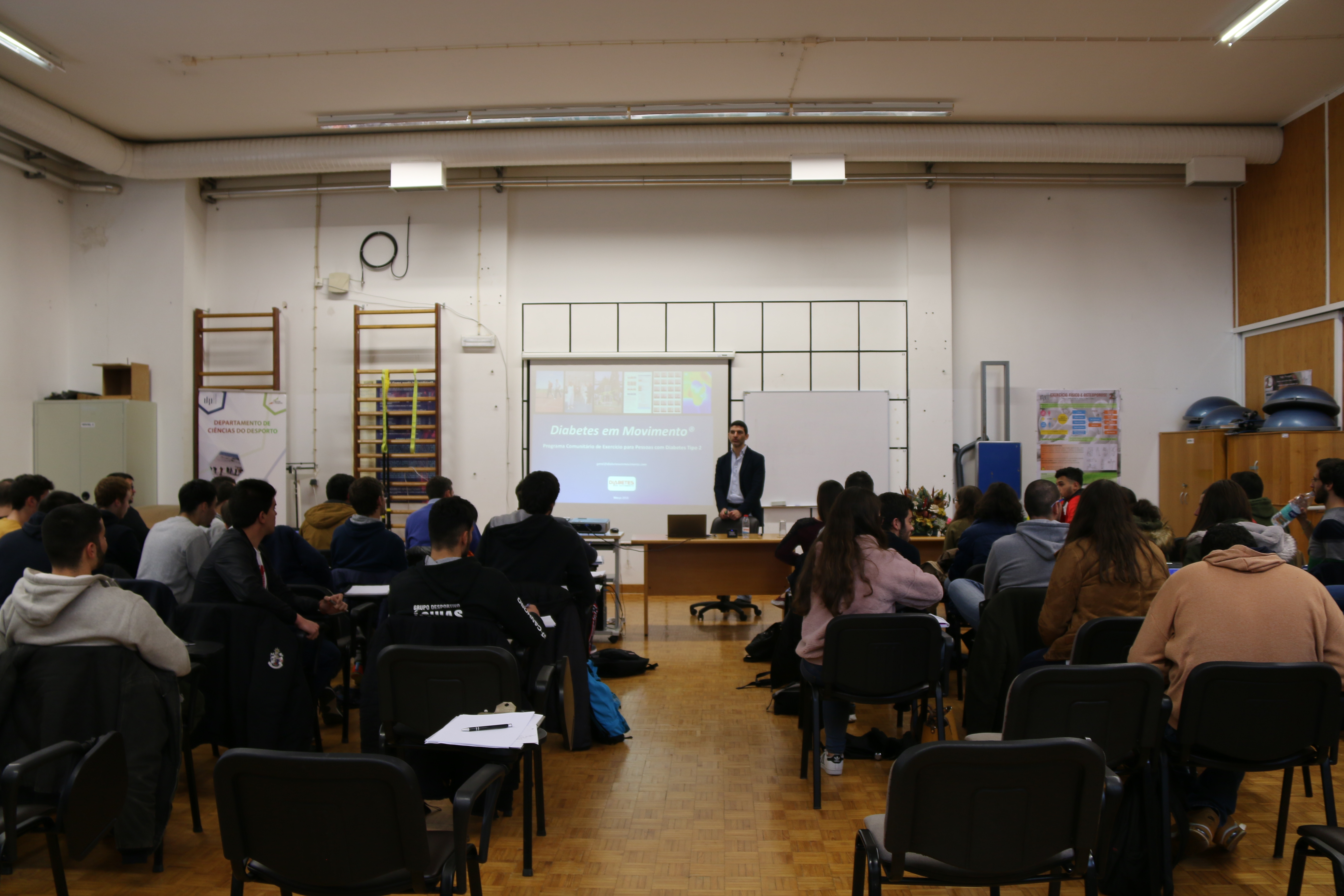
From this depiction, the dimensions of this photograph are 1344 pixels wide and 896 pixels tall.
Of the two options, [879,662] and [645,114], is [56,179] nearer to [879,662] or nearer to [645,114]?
[645,114]

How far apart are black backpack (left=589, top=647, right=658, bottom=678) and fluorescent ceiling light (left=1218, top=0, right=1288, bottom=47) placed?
579cm

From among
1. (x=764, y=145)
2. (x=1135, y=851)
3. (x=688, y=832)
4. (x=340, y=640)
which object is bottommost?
(x=688, y=832)

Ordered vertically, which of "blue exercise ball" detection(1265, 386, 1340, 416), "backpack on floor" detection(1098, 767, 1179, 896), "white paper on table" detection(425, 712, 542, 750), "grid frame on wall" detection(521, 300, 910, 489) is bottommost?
"backpack on floor" detection(1098, 767, 1179, 896)

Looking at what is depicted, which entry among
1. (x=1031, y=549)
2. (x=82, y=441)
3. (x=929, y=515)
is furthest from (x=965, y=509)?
(x=82, y=441)

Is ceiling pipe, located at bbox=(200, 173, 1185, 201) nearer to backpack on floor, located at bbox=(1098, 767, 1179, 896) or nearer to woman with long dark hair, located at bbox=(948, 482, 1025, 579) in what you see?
woman with long dark hair, located at bbox=(948, 482, 1025, 579)

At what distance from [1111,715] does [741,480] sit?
452 centimetres

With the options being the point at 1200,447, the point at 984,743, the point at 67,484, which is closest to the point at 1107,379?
the point at 1200,447

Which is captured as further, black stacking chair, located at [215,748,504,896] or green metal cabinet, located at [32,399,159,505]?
green metal cabinet, located at [32,399,159,505]

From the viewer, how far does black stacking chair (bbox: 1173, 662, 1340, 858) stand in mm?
2146

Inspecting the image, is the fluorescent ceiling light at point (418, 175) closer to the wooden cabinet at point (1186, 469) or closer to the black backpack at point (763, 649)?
the black backpack at point (763, 649)

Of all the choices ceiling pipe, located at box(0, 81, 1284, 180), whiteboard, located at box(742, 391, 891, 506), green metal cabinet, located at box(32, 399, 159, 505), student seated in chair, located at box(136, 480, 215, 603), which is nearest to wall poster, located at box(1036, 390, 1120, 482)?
whiteboard, located at box(742, 391, 891, 506)

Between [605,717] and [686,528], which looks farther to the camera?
[686,528]

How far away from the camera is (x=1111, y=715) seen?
2166mm

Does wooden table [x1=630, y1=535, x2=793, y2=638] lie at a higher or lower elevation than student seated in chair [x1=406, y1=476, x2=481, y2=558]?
lower
